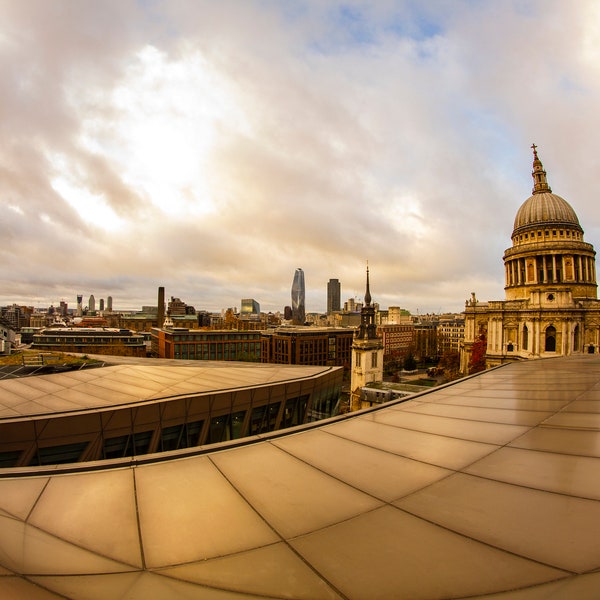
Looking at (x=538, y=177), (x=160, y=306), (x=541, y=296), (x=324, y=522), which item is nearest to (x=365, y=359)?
(x=541, y=296)

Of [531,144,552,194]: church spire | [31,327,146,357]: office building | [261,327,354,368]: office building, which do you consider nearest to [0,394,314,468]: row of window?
[31,327,146,357]: office building

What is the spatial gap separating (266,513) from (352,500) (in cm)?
106

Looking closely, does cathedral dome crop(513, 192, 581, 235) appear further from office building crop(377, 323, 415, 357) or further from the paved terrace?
the paved terrace

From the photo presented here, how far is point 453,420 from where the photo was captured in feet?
24.7

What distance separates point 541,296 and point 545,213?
22.5m

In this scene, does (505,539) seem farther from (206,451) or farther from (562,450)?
(206,451)

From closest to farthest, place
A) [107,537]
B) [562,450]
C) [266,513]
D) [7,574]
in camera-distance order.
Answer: [7,574] → [107,537] → [266,513] → [562,450]

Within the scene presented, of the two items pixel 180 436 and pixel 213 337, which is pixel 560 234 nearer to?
pixel 213 337

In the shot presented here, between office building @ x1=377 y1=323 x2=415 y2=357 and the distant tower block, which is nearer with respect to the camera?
office building @ x1=377 y1=323 x2=415 y2=357

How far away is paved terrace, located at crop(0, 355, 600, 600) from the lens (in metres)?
2.66

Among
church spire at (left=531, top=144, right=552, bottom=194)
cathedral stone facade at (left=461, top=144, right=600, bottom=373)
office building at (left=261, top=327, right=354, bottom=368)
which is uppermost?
church spire at (left=531, top=144, right=552, bottom=194)

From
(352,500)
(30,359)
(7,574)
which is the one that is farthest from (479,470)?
(30,359)

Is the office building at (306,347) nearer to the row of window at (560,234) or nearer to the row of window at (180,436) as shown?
the row of window at (560,234)

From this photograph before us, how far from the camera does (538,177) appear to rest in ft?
246
